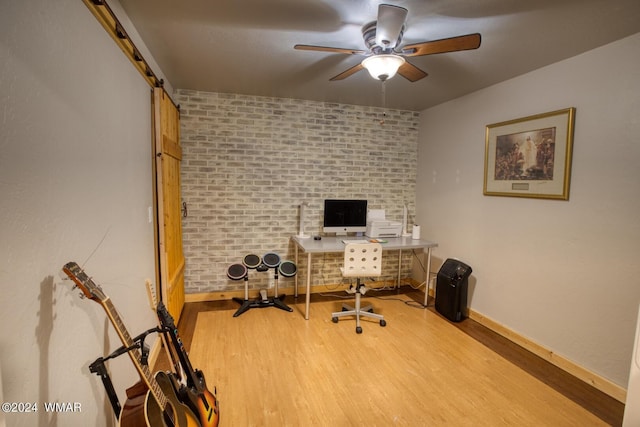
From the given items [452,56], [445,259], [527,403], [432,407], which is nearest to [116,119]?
[452,56]

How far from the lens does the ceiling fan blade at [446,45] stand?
1.63 meters

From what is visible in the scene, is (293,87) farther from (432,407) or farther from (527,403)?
(527,403)

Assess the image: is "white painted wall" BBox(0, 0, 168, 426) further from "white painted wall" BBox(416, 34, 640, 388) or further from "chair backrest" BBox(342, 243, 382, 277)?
"white painted wall" BBox(416, 34, 640, 388)

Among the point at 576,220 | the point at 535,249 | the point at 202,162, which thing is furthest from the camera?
the point at 202,162

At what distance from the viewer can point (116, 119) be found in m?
1.71

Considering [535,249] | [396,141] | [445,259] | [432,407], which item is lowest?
[432,407]

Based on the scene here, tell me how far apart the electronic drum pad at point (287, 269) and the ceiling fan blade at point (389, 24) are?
2.54 m

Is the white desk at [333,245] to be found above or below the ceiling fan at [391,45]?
below

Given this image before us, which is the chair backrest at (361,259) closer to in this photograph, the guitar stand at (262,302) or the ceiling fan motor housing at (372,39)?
the guitar stand at (262,302)

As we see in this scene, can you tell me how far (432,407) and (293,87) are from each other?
3.15 metres

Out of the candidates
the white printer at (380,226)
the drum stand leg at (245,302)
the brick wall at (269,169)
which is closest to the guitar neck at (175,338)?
the drum stand leg at (245,302)

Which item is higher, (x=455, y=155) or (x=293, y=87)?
(x=293, y=87)

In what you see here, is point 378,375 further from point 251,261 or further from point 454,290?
point 251,261

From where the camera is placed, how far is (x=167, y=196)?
2654 millimetres
